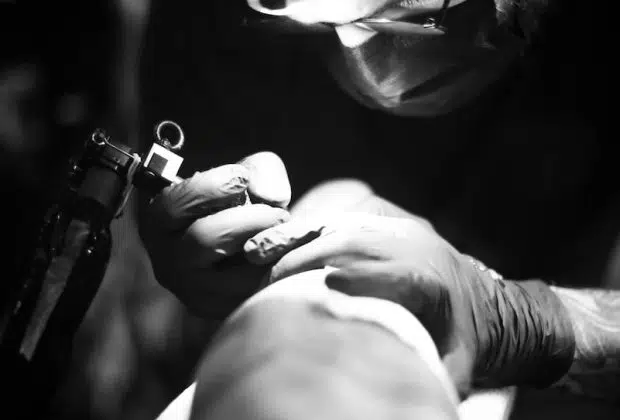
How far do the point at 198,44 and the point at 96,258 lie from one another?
1.03ft

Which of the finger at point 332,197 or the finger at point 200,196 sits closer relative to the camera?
Result: the finger at point 200,196

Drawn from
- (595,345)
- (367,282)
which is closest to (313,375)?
(367,282)

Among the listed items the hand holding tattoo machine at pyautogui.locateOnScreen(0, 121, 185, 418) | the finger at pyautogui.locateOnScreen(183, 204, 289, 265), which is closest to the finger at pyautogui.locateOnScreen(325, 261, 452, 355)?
the finger at pyautogui.locateOnScreen(183, 204, 289, 265)

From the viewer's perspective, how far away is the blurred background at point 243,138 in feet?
2.12

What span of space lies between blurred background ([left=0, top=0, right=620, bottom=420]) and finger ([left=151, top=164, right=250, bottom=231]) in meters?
0.06

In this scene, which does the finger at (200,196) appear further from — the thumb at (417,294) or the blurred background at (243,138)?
the thumb at (417,294)

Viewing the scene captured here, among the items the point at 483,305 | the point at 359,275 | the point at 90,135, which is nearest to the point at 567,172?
the point at 483,305

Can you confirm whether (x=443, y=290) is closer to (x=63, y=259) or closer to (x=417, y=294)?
(x=417, y=294)

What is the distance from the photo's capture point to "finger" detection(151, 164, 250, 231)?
63 cm

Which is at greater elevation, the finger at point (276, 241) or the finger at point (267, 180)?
the finger at point (267, 180)

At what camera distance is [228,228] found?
0.61 meters

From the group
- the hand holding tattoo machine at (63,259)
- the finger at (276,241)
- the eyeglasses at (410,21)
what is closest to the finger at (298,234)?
the finger at (276,241)

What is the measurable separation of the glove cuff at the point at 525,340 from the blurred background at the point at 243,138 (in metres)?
0.14

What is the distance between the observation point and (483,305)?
64cm
